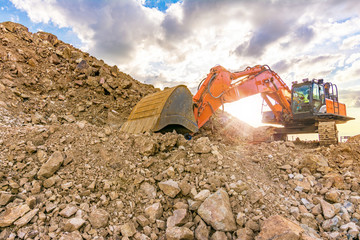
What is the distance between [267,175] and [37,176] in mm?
3560

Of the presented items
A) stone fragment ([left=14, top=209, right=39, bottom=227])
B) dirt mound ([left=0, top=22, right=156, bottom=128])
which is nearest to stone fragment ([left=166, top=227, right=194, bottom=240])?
stone fragment ([left=14, top=209, right=39, bottom=227])

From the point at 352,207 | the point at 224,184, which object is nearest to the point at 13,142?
the point at 224,184

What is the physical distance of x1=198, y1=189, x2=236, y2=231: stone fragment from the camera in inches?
84.0

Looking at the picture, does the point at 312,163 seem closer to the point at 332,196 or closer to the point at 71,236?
the point at 332,196

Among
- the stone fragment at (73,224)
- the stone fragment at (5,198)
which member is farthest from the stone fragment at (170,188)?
the stone fragment at (5,198)

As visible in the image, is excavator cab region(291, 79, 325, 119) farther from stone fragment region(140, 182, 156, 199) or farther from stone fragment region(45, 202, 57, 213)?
stone fragment region(45, 202, 57, 213)

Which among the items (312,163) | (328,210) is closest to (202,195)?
(328,210)

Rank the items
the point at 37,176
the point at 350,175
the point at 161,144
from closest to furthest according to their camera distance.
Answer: the point at 37,176, the point at 161,144, the point at 350,175

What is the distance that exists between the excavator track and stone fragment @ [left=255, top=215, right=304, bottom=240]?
6907 millimetres

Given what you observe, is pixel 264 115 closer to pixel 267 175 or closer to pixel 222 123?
pixel 222 123

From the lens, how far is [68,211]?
2.15 m

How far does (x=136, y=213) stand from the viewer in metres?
2.32

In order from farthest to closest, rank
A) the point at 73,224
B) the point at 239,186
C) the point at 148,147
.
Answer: the point at 148,147, the point at 239,186, the point at 73,224

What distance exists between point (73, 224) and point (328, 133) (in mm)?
8454
